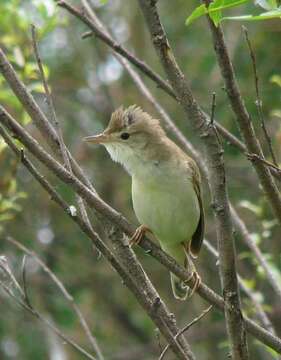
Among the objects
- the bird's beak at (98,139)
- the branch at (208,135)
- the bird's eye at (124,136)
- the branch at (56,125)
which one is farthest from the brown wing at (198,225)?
the branch at (208,135)

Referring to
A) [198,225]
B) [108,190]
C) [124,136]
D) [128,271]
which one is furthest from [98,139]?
[108,190]

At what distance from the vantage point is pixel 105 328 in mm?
7035

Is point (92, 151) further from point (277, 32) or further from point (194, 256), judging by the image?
point (194, 256)

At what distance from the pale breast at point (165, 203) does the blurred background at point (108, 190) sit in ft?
7.14

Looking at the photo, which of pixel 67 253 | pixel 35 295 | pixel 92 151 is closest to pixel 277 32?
pixel 92 151

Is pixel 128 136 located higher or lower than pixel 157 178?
higher

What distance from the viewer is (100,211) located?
7.15 feet

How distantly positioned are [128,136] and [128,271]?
129cm

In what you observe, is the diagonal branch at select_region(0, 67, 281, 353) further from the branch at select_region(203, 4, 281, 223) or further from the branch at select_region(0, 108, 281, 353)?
the branch at select_region(203, 4, 281, 223)

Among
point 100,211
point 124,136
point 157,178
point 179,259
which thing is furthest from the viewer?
point 179,259

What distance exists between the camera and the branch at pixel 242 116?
2.28 metres

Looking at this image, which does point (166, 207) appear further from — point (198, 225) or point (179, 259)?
point (179, 259)

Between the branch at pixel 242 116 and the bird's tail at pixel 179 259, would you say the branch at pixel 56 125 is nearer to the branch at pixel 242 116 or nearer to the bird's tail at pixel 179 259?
the branch at pixel 242 116

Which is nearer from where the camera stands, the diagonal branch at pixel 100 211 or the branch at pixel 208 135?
the diagonal branch at pixel 100 211
